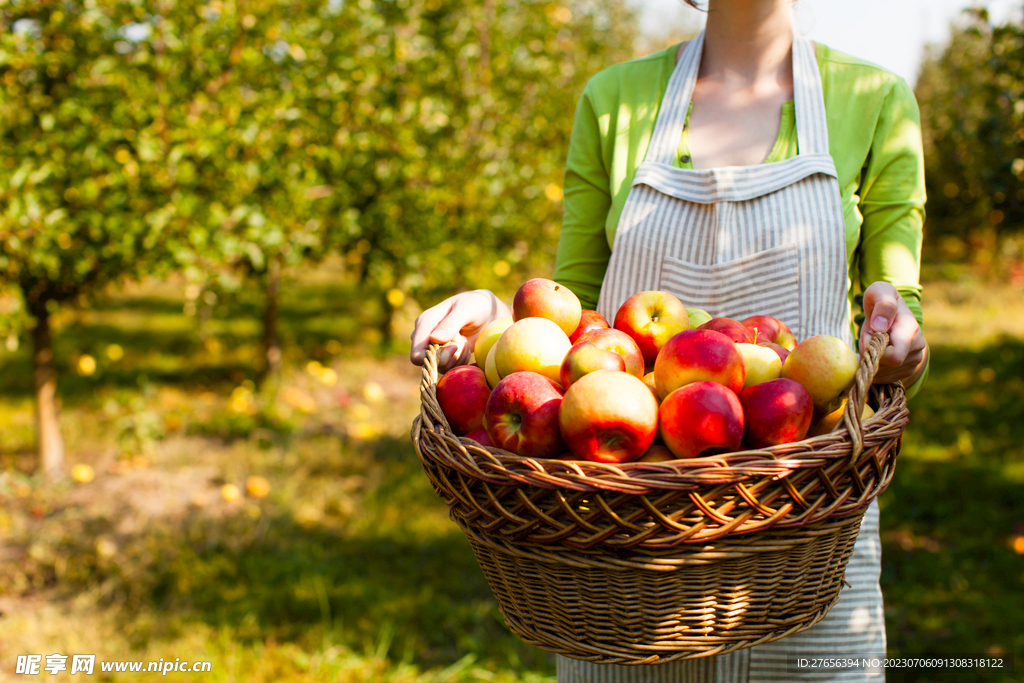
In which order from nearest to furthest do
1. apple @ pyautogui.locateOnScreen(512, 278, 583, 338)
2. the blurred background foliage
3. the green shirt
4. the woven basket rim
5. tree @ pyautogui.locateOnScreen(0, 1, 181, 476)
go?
the woven basket rim, apple @ pyautogui.locateOnScreen(512, 278, 583, 338), the green shirt, the blurred background foliage, tree @ pyautogui.locateOnScreen(0, 1, 181, 476)

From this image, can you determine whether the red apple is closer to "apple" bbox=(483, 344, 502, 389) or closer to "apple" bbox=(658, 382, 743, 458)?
"apple" bbox=(658, 382, 743, 458)

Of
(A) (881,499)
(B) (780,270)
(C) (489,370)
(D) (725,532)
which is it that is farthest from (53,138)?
(A) (881,499)

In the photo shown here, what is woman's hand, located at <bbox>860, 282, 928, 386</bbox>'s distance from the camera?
1188 millimetres

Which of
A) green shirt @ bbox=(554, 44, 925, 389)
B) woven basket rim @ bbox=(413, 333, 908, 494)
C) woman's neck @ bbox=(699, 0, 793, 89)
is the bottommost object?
woven basket rim @ bbox=(413, 333, 908, 494)

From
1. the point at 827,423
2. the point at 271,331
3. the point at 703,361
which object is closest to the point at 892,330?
the point at 827,423

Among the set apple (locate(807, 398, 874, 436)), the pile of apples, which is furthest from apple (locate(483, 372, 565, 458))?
apple (locate(807, 398, 874, 436))

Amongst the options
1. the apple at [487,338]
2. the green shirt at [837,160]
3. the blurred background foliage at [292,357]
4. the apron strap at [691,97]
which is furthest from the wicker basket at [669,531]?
the blurred background foliage at [292,357]

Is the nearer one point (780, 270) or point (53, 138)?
point (780, 270)

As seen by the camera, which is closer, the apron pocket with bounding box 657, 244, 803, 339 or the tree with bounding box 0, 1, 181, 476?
the apron pocket with bounding box 657, 244, 803, 339

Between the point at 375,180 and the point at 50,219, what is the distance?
5.61ft

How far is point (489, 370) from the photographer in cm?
135

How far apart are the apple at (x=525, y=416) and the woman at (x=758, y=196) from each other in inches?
9.4

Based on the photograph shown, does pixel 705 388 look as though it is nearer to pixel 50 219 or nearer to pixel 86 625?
pixel 86 625

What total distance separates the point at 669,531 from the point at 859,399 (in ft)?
1.07
